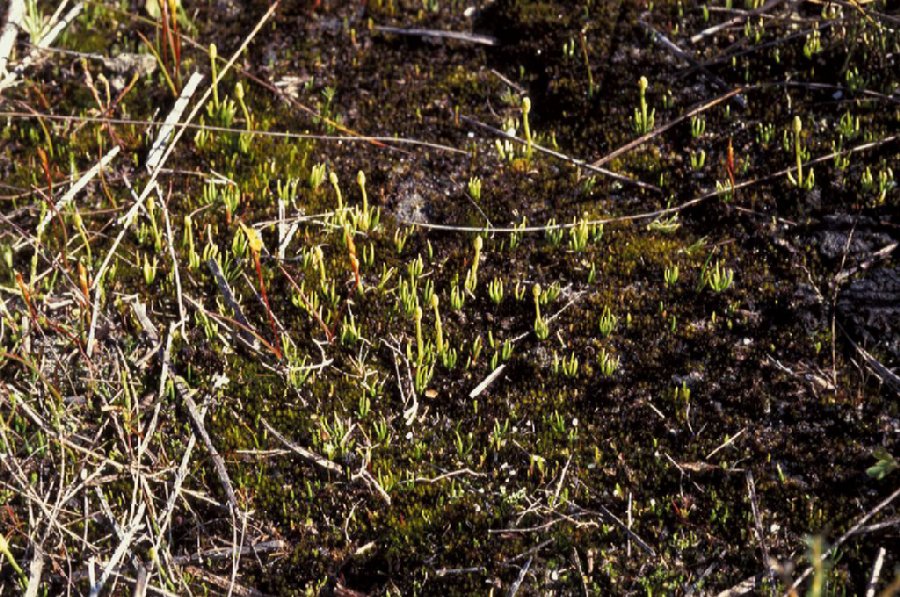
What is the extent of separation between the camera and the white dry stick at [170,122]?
476 centimetres

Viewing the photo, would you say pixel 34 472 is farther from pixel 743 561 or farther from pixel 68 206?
pixel 743 561

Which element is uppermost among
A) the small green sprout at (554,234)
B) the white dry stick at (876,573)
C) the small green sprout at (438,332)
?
the small green sprout at (554,234)

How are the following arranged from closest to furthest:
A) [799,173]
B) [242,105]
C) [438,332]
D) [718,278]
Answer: [438,332]
[718,278]
[799,173]
[242,105]

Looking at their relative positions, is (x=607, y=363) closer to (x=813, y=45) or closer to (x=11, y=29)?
(x=813, y=45)

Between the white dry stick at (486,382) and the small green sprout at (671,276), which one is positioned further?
the small green sprout at (671,276)

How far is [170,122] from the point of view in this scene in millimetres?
4824

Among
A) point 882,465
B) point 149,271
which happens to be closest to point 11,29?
point 149,271

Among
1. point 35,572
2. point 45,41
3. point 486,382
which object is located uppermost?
point 45,41

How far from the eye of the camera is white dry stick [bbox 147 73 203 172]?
4758 millimetres

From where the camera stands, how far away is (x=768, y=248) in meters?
4.31

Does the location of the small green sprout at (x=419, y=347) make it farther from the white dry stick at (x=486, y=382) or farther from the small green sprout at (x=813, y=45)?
the small green sprout at (x=813, y=45)

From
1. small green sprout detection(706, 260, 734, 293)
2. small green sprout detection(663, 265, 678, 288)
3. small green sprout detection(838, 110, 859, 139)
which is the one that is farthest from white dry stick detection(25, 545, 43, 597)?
small green sprout detection(838, 110, 859, 139)

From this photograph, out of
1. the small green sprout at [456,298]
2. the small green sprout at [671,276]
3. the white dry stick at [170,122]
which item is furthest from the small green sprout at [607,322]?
the white dry stick at [170,122]

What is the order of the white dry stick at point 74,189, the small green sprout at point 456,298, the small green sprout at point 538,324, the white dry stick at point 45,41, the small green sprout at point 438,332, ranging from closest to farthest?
the small green sprout at point 438,332
the small green sprout at point 538,324
the small green sprout at point 456,298
the white dry stick at point 74,189
the white dry stick at point 45,41
